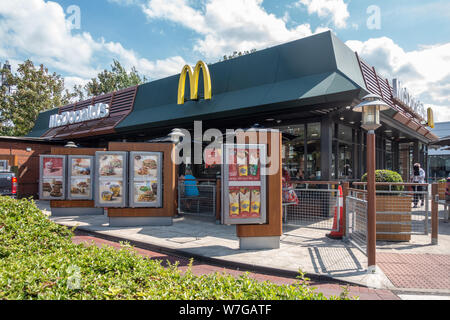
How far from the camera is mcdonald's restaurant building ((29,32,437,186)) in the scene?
10.1 meters

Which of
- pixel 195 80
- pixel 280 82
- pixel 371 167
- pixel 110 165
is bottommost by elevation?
pixel 371 167

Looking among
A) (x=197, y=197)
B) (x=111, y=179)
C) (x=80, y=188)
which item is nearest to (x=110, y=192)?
(x=111, y=179)

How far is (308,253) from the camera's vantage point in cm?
634

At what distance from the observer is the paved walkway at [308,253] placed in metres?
4.94

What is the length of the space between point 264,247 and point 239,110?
574cm

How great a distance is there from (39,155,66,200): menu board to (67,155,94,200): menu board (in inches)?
13.8

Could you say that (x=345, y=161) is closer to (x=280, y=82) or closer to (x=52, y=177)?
(x=280, y=82)

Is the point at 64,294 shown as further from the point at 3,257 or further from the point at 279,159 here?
the point at 279,159

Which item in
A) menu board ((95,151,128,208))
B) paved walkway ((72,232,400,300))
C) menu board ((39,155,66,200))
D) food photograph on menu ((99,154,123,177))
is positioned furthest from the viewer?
menu board ((39,155,66,200))

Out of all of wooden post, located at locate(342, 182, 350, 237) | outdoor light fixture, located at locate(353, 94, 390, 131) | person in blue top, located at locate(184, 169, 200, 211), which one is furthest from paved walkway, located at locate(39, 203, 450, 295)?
outdoor light fixture, located at locate(353, 94, 390, 131)

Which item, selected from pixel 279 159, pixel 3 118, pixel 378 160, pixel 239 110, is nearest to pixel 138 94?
pixel 239 110

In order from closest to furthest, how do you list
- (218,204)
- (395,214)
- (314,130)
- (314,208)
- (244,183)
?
(244,183), (395,214), (314,208), (218,204), (314,130)

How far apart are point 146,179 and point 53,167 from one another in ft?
14.3

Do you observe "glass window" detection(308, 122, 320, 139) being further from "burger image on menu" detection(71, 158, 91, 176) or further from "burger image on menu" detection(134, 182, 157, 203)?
"burger image on menu" detection(71, 158, 91, 176)
